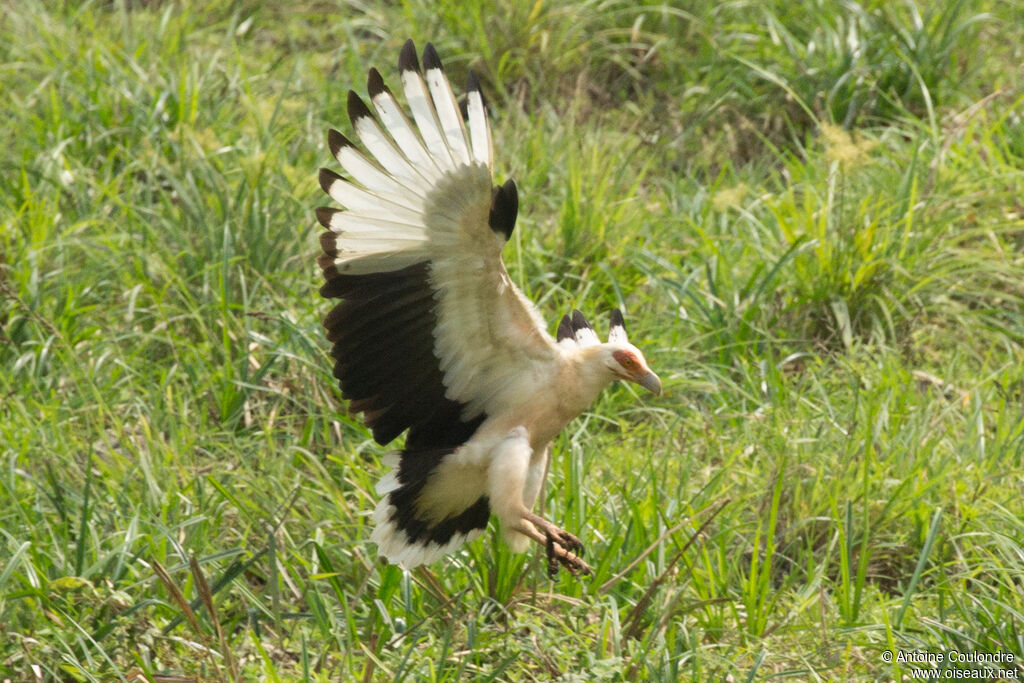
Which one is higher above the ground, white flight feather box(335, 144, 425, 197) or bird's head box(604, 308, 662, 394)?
white flight feather box(335, 144, 425, 197)

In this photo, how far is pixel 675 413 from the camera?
5.23m

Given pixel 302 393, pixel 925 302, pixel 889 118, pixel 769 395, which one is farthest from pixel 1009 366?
pixel 302 393

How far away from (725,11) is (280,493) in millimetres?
4459

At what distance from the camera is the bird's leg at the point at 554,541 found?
11.5 ft

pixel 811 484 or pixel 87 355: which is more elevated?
pixel 87 355

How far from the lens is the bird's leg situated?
3.52 metres

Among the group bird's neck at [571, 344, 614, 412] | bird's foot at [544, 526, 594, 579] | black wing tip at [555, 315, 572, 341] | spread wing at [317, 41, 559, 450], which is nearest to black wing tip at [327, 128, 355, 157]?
spread wing at [317, 41, 559, 450]

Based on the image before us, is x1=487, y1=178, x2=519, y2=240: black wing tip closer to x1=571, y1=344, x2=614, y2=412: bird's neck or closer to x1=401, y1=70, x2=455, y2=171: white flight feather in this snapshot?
x1=401, y1=70, x2=455, y2=171: white flight feather

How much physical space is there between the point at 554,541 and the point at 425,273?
32.1 inches

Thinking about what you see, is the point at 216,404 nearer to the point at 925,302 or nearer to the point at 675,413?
the point at 675,413

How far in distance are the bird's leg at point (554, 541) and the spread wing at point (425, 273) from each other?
40cm

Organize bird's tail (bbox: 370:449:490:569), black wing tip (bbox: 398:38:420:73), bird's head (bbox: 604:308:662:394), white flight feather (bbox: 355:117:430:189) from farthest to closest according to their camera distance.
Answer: bird's tail (bbox: 370:449:490:569) → bird's head (bbox: 604:308:662:394) → white flight feather (bbox: 355:117:430:189) → black wing tip (bbox: 398:38:420:73)

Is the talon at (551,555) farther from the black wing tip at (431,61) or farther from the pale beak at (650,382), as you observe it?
the black wing tip at (431,61)

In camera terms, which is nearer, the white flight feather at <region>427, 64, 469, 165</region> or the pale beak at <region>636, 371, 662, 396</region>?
the white flight feather at <region>427, 64, 469, 165</region>
